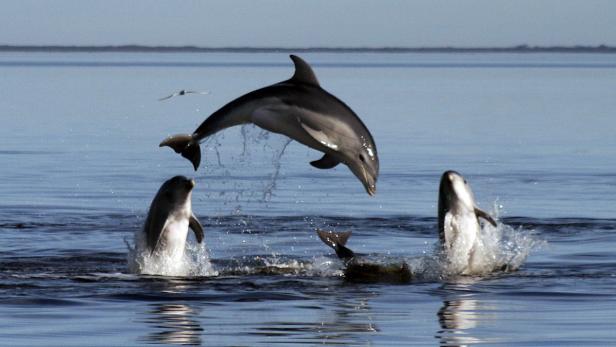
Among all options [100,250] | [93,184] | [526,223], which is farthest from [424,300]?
[93,184]

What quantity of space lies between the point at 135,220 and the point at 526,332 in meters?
9.59

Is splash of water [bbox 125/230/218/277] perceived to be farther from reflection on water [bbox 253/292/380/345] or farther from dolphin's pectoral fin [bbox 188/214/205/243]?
reflection on water [bbox 253/292/380/345]

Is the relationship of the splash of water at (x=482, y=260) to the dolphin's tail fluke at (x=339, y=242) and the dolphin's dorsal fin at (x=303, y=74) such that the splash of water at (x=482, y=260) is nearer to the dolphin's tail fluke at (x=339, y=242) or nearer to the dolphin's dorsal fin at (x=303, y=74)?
the dolphin's tail fluke at (x=339, y=242)

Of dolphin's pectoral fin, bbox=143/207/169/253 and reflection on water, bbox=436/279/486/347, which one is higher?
dolphin's pectoral fin, bbox=143/207/169/253

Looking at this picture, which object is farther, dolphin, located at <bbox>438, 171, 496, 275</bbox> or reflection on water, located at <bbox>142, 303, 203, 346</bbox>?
dolphin, located at <bbox>438, 171, 496, 275</bbox>

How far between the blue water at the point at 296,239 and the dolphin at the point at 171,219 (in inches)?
17.0

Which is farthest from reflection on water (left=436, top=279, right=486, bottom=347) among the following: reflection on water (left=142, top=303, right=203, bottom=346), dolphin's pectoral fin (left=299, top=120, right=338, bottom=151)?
reflection on water (left=142, top=303, right=203, bottom=346)

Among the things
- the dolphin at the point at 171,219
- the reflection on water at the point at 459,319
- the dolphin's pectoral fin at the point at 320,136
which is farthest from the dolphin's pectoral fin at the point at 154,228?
the reflection on water at the point at 459,319

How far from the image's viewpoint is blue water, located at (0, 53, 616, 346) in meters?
13.0

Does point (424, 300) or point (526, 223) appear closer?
point (424, 300)

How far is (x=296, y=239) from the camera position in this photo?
19953 mm

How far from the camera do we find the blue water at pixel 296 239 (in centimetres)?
1297

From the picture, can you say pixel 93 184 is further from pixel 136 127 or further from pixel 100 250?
pixel 136 127

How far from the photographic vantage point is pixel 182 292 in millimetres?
14945
